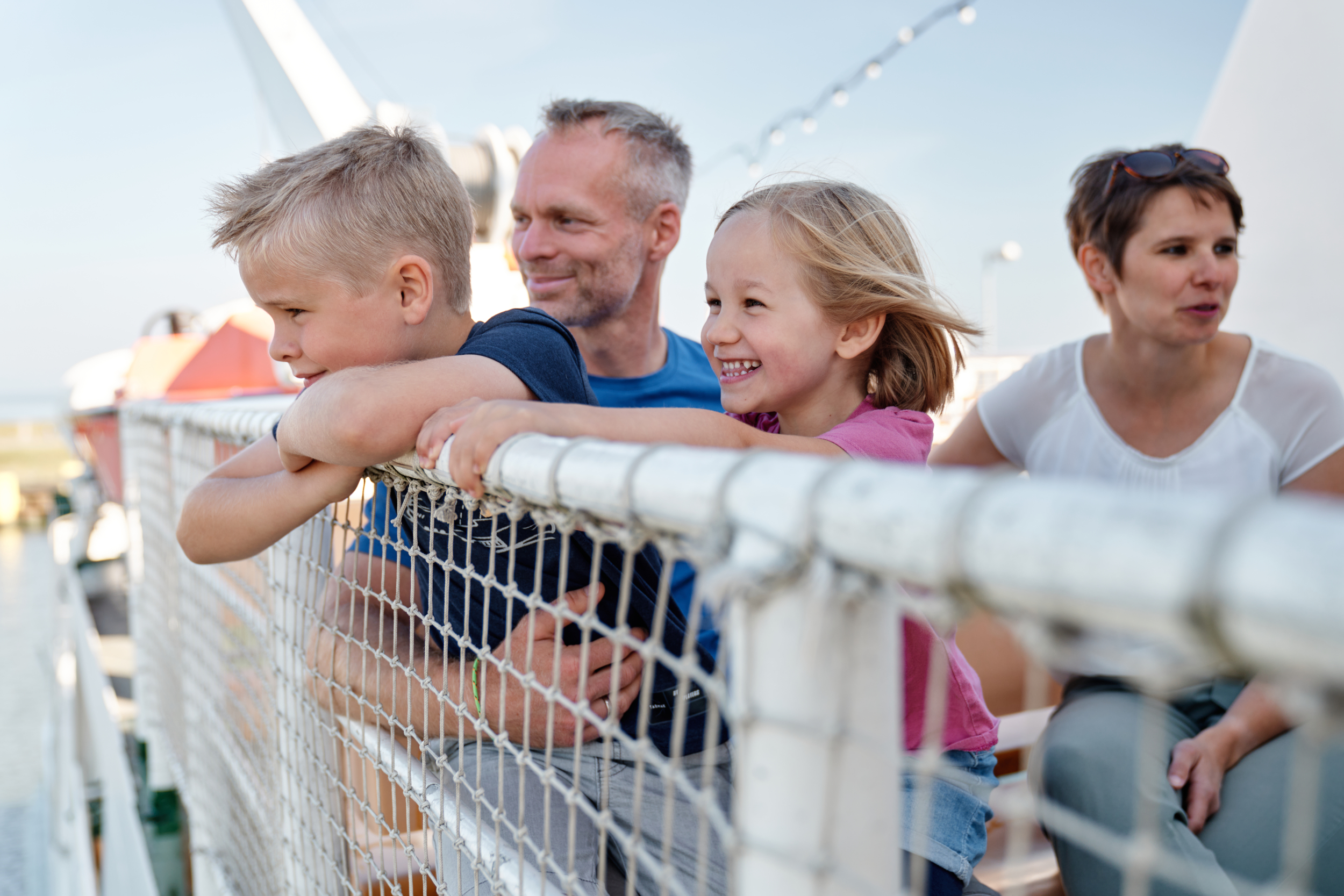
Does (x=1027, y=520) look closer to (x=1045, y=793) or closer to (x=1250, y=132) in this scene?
(x=1045, y=793)

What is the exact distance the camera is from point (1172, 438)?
5.90ft

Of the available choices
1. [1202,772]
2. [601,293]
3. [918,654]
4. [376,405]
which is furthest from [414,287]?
[1202,772]

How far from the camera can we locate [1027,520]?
34 cm

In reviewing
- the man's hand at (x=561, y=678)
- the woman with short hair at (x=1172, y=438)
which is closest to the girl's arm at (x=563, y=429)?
the man's hand at (x=561, y=678)

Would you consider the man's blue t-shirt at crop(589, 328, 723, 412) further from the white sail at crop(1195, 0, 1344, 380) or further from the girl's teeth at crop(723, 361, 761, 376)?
the white sail at crop(1195, 0, 1344, 380)

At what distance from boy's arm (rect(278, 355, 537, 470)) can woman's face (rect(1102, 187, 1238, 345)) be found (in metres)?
1.37

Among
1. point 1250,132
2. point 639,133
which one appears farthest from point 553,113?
point 1250,132

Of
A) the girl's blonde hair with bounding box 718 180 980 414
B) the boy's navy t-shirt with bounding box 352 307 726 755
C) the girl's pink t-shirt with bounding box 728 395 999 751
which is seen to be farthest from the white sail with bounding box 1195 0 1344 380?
the boy's navy t-shirt with bounding box 352 307 726 755

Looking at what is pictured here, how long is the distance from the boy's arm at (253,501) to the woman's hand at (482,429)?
0.78 feet

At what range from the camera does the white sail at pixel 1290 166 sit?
3.18 meters

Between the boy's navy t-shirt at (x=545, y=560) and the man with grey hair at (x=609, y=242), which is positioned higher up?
the man with grey hair at (x=609, y=242)

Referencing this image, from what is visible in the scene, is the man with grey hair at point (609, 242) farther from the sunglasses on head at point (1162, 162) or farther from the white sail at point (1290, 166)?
the white sail at point (1290, 166)

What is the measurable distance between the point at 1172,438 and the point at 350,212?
61.3 inches

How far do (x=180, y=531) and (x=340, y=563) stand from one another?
12.0 inches
